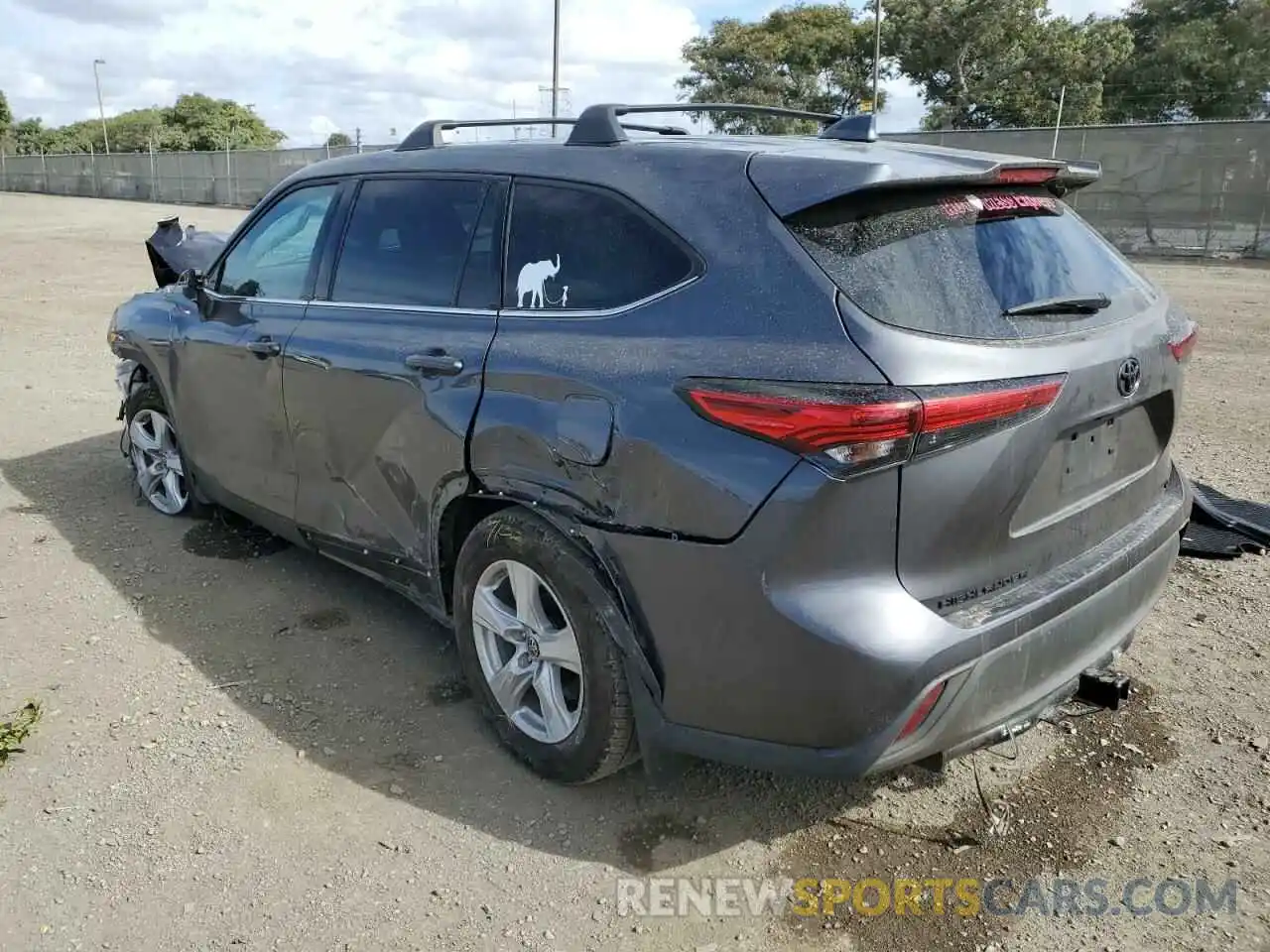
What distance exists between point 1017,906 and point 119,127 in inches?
3946

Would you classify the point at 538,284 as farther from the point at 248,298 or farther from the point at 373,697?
the point at 248,298

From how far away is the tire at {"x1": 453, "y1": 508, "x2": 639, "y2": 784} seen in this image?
274 cm

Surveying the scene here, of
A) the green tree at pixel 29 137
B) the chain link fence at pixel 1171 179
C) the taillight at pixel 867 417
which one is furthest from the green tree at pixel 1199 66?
the green tree at pixel 29 137

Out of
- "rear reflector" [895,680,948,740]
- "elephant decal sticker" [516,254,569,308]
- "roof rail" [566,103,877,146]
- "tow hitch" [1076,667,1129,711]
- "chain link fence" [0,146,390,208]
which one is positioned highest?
"chain link fence" [0,146,390,208]

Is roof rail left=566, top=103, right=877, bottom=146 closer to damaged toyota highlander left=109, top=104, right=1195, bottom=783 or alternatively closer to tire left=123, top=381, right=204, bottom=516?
damaged toyota highlander left=109, top=104, right=1195, bottom=783

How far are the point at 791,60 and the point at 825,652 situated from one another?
52.4 meters

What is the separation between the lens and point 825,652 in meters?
2.31

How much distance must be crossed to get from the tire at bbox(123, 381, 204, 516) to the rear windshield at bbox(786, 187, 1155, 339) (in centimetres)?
366

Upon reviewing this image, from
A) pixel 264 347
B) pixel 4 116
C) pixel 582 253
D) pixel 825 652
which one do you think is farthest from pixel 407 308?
pixel 4 116

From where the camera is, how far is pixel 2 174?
5550cm

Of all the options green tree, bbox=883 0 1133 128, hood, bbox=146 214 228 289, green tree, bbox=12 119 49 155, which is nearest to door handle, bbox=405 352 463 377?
hood, bbox=146 214 228 289

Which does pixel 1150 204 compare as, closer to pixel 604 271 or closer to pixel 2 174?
pixel 604 271

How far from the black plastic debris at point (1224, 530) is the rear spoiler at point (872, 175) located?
2399 millimetres

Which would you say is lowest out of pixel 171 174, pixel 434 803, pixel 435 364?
pixel 434 803
